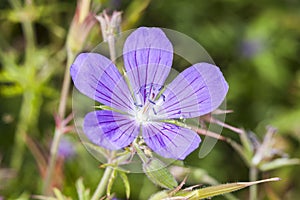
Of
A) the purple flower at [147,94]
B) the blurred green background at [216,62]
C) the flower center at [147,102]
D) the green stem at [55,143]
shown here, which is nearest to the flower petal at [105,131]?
the purple flower at [147,94]

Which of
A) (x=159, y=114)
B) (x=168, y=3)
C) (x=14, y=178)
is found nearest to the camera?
(x=159, y=114)

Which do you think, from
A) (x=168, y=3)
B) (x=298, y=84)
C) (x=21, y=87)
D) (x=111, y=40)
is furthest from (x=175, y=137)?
(x=168, y=3)

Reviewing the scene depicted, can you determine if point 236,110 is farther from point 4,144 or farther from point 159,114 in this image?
point 159,114

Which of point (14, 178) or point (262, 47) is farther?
point (262, 47)

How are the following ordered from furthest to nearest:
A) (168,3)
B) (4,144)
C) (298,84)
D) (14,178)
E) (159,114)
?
(168,3)
(298,84)
(4,144)
(14,178)
(159,114)

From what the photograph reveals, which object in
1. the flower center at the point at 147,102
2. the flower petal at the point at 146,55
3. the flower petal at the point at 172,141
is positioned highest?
the flower petal at the point at 146,55

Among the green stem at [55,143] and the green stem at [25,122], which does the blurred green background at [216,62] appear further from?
the green stem at [55,143]

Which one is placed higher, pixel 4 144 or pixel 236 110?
pixel 236 110
